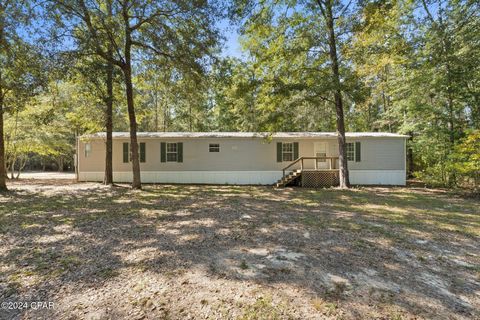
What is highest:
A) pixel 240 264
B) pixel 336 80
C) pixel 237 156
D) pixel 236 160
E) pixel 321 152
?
pixel 336 80

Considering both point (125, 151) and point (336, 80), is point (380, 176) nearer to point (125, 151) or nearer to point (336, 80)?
point (336, 80)

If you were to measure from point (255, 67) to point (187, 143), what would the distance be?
5.22 meters

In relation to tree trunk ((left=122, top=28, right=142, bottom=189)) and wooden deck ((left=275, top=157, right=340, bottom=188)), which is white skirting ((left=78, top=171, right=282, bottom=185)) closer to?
wooden deck ((left=275, top=157, right=340, bottom=188))

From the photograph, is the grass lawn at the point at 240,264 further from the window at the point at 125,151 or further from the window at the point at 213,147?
the window at the point at 213,147

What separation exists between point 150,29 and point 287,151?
335 inches

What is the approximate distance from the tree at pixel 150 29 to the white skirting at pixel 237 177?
3.88 meters

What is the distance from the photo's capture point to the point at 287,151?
44.3 feet

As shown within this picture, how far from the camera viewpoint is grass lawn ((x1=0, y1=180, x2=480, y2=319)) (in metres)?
2.40

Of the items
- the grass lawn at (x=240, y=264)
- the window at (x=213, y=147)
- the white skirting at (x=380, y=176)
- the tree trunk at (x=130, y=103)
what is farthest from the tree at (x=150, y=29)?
the white skirting at (x=380, y=176)

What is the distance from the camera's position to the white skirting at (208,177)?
13383 mm

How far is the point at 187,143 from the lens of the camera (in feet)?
43.8

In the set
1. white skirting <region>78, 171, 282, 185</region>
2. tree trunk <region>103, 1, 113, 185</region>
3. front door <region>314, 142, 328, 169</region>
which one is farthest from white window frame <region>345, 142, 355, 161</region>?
tree trunk <region>103, 1, 113, 185</region>

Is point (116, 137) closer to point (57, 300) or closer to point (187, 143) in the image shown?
point (187, 143)

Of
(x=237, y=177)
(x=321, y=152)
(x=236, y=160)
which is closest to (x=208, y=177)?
(x=237, y=177)
